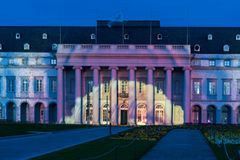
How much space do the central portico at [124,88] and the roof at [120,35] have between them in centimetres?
430

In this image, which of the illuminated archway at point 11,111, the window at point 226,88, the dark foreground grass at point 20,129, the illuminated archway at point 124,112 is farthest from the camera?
the illuminated archway at point 11,111

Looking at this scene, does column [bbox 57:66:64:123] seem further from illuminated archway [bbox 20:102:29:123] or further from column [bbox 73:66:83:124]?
illuminated archway [bbox 20:102:29:123]

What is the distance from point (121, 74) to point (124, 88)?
2006 millimetres

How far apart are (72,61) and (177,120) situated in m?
16.6

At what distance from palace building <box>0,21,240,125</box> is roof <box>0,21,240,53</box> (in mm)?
142

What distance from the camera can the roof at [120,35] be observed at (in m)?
89.2

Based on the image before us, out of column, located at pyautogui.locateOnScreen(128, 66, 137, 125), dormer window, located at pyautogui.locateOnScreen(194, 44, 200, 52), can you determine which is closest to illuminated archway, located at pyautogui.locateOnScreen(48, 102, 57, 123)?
column, located at pyautogui.locateOnScreen(128, 66, 137, 125)

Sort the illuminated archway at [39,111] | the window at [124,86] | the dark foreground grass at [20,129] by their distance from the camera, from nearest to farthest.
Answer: the dark foreground grass at [20,129] → the window at [124,86] → the illuminated archway at [39,111]

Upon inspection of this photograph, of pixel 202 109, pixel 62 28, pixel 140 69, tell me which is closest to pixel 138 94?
pixel 140 69

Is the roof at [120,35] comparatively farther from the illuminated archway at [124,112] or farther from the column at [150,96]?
the illuminated archway at [124,112]

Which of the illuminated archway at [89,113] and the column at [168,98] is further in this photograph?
the illuminated archway at [89,113]

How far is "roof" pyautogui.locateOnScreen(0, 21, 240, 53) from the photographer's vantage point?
89188mm

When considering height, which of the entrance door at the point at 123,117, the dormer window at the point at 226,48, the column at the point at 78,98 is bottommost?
the entrance door at the point at 123,117

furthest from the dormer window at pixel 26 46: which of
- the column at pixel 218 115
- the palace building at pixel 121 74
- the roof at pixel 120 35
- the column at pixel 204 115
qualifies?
the column at pixel 218 115
